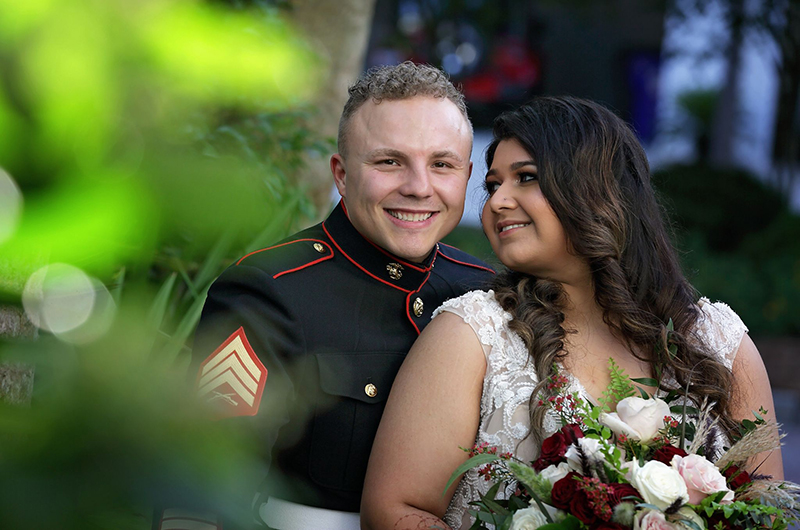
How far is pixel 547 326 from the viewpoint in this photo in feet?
7.20

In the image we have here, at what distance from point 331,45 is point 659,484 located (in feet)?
11.3

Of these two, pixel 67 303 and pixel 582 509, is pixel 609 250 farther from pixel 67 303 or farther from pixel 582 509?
pixel 67 303

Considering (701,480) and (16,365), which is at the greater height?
(16,365)

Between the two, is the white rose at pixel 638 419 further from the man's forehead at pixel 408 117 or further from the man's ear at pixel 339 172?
the man's ear at pixel 339 172

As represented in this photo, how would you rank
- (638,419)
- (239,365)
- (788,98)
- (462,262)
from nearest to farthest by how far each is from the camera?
(638,419), (239,365), (462,262), (788,98)

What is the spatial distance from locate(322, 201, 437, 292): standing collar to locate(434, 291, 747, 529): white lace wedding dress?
9.0 inches

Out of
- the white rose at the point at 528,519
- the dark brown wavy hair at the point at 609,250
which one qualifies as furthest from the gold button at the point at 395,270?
the white rose at the point at 528,519

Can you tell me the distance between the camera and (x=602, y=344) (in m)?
2.27

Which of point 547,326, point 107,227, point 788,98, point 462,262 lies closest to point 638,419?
point 547,326

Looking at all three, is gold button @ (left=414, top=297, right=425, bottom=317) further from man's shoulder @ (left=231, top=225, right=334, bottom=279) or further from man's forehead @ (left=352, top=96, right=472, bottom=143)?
man's forehead @ (left=352, top=96, right=472, bottom=143)

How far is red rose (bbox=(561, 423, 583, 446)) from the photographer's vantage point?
67.8 inches

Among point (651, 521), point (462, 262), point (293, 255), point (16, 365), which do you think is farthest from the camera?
point (462, 262)

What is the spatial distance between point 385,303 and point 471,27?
8.21 meters

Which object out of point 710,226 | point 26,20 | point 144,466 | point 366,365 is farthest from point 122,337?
point 710,226
